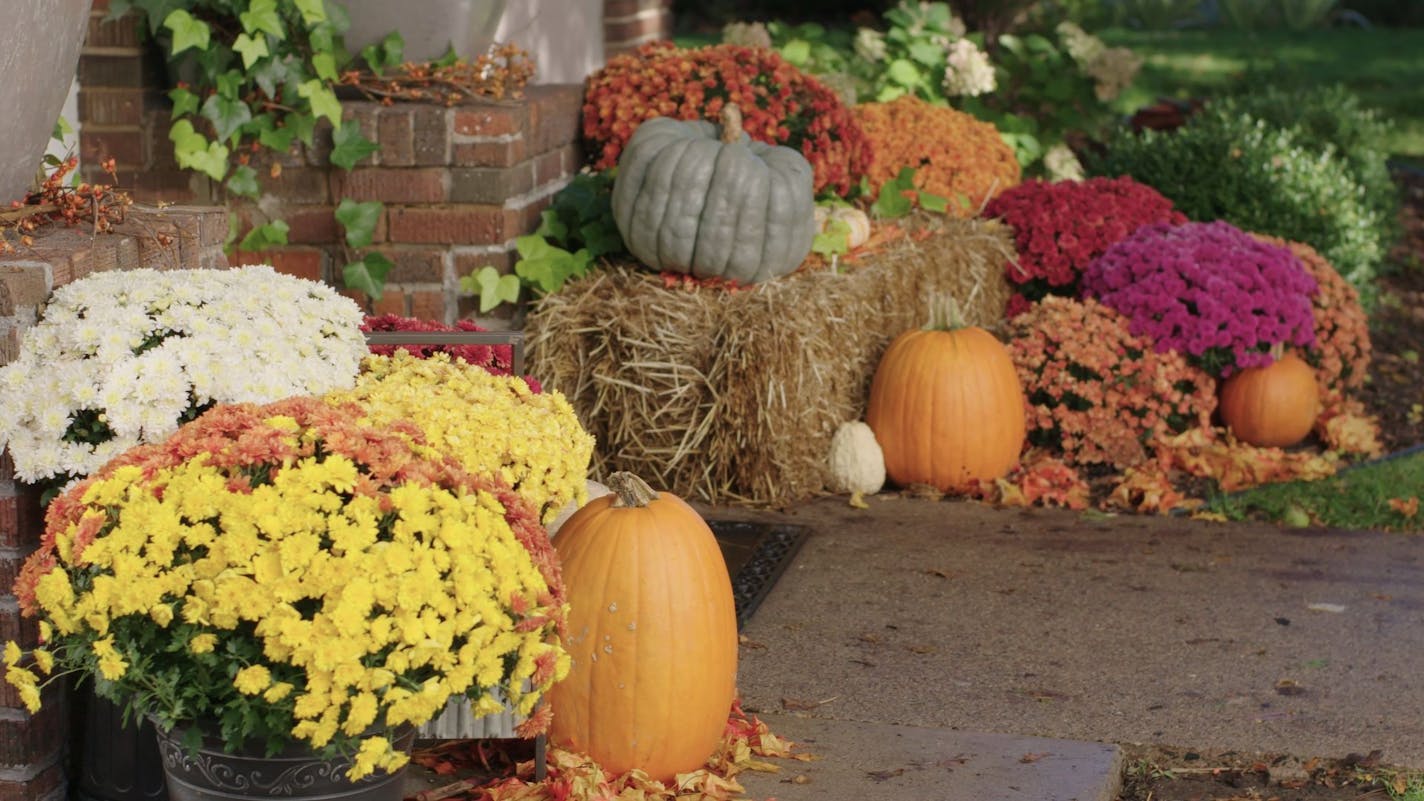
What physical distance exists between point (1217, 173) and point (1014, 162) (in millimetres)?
917

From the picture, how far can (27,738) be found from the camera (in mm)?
2559

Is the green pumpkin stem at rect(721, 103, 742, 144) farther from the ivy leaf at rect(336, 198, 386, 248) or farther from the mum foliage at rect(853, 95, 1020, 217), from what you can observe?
the mum foliage at rect(853, 95, 1020, 217)

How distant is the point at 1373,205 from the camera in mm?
7918

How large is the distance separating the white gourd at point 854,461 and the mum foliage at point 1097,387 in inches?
25.6

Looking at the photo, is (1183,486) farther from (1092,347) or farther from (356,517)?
(356,517)

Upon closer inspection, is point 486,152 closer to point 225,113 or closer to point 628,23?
point 225,113

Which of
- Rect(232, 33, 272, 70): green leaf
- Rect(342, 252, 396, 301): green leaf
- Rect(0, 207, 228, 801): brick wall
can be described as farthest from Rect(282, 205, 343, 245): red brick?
Rect(0, 207, 228, 801): brick wall

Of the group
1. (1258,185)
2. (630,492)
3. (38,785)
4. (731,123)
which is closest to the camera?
(38,785)

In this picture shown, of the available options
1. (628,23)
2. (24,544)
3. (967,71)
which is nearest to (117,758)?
(24,544)

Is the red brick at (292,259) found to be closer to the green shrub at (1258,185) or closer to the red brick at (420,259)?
the red brick at (420,259)

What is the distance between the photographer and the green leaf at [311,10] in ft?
14.0

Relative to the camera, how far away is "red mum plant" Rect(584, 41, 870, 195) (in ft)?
16.8

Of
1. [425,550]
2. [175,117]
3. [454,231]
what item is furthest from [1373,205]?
[425,550]

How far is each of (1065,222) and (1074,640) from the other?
265 centimetres
